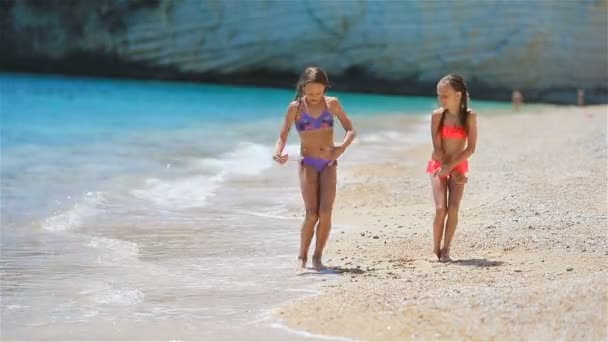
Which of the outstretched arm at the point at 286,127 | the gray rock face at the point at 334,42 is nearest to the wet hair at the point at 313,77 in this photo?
the outstretched arm at the point at 286,127

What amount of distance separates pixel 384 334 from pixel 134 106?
19.4m

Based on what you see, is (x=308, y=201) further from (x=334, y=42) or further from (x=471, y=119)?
(x=334, y=42)

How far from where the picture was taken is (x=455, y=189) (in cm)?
628

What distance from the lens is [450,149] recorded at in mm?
6258

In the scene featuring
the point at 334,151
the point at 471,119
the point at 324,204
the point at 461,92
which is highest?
the point at 461,92

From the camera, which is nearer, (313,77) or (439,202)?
(313,77)

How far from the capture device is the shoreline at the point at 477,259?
4672 mm

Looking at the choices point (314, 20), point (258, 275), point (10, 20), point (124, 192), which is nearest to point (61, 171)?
point (124, 192)

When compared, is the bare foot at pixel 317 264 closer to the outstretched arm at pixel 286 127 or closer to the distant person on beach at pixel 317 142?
the distant person on beach at pixel 317 142

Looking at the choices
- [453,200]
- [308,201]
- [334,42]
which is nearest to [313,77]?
[308,201]

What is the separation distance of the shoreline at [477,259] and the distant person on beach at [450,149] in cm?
25

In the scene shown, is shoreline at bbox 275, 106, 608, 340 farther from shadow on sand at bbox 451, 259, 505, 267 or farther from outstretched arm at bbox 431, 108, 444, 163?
outstretched arm at bbox 431, 108, 444, 163

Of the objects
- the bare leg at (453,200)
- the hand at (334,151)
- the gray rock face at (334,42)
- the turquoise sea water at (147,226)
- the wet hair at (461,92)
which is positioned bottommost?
the turquoise sea water at (147,226)

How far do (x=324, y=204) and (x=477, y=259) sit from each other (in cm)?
98
